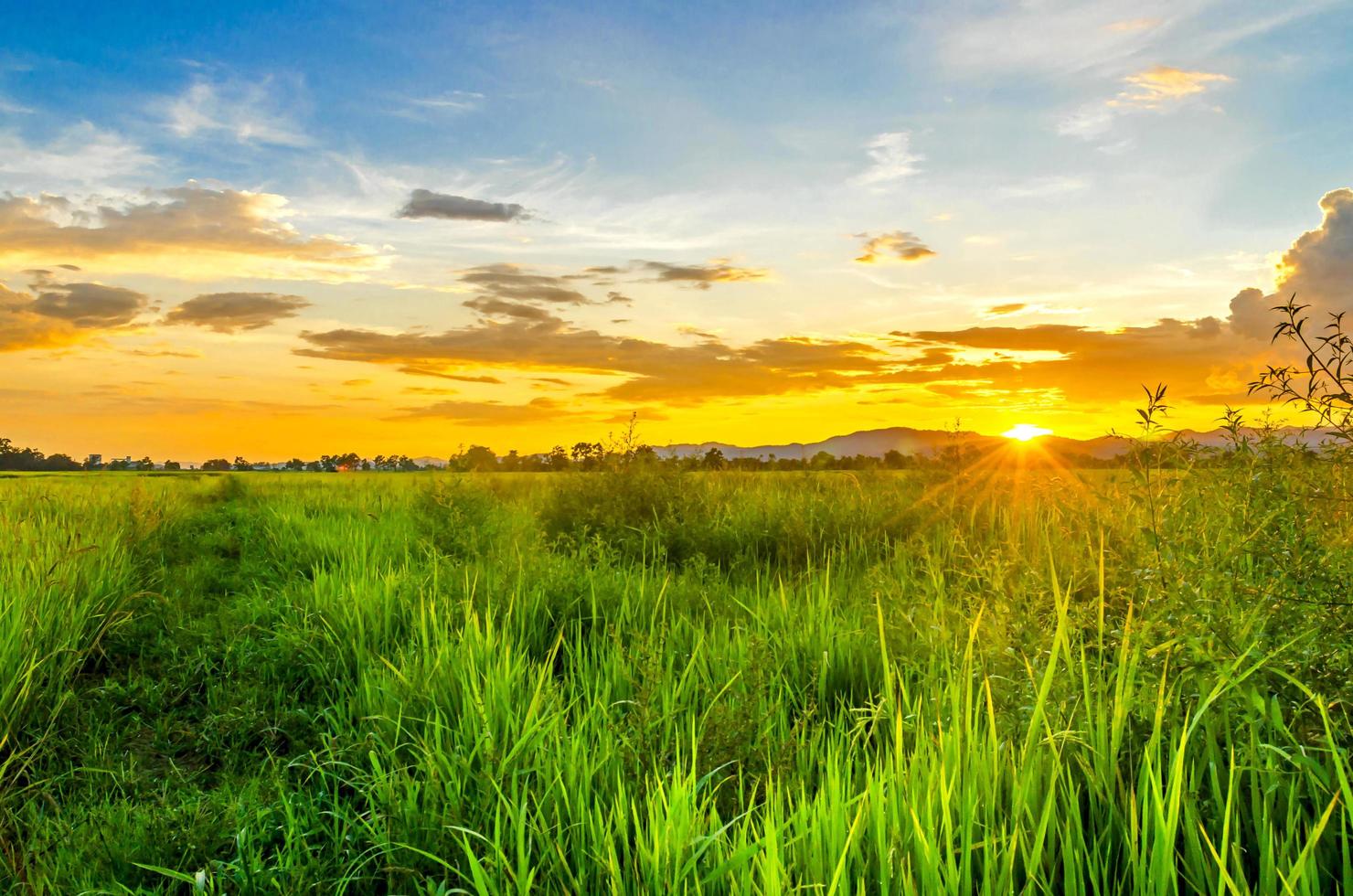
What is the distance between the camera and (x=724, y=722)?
3.46m

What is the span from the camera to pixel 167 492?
43.6ft

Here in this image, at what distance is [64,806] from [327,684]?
1417mm

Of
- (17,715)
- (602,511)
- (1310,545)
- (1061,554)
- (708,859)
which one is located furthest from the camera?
(602,511)

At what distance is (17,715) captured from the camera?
4.66 metres

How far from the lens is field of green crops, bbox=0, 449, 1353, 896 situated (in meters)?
2.51

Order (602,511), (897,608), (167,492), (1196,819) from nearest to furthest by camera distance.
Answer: (1196,819), (897,608), (602,511), (167,492)

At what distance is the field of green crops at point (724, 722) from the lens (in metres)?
2.51

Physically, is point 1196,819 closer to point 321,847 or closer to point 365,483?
point 321,847

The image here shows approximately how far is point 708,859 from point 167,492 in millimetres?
13394

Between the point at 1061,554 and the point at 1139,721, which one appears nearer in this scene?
the point at 1139,721

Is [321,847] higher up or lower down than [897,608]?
lower down

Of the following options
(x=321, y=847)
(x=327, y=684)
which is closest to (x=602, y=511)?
(x=327, y=684)

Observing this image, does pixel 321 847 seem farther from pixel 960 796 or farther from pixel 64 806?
pixel 960 796

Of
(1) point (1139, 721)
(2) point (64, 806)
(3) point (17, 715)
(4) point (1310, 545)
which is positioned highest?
(4) point (1310, 545)
